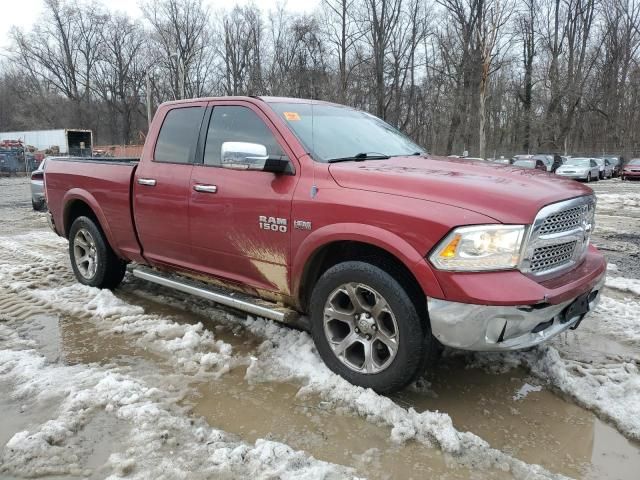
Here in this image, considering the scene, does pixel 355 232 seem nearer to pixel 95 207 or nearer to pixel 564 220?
pixel 564 220

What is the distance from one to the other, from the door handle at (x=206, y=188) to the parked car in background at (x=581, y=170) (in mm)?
27993

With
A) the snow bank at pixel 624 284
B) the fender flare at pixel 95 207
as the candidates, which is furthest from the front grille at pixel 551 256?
the fender flare at pixel 95 207

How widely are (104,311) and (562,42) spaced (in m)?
52.6

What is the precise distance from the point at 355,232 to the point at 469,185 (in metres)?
0.72

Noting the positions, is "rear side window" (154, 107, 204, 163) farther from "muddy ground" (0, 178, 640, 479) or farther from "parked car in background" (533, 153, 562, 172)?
"parked car in background" (533, 153, 562, 172)

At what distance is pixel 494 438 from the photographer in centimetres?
288

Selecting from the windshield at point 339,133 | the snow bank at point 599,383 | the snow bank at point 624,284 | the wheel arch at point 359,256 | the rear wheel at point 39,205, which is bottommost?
the snow bank at point 599,383

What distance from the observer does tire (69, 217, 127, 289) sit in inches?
210

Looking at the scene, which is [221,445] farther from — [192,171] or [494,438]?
[192,171]

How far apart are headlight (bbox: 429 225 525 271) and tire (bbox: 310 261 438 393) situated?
415 mm

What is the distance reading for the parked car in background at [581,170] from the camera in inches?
1125

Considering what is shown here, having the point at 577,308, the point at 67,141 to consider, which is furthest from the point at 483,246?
the point at 67,141

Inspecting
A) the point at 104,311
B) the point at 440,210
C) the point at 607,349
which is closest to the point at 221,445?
the point at 440,210

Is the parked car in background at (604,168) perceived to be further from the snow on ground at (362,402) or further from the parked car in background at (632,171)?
the snow on ground at (362,402)
